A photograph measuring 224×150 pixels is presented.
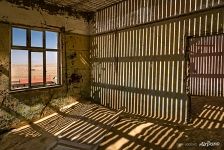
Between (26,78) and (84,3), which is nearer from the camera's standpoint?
(84,3)

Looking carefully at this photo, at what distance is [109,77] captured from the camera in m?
7.21

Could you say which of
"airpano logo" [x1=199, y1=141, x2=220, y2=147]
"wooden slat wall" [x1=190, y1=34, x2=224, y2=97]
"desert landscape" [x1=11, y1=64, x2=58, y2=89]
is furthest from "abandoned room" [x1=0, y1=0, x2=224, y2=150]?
"wooden slat wall" [x1=190, y1=34, x2=224, y2=97]

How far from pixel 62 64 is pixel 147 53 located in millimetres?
3027

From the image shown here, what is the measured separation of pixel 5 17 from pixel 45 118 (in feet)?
10.3

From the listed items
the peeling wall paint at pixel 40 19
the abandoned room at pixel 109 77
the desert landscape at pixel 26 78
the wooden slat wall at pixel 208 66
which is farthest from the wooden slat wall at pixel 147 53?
the wooden slat wall at pixel 208 66

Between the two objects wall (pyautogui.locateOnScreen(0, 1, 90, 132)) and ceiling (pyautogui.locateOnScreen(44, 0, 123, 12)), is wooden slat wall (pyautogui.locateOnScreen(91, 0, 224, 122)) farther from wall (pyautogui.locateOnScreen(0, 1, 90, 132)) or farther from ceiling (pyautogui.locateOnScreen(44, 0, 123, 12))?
wall (pyautogui.locateOnScreen(0, 1, 90, 132))

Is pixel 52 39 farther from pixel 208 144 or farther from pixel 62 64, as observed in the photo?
pixel 208 144

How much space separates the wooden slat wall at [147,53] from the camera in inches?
198

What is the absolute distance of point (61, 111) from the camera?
22.1ft

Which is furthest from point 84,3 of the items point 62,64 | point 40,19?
point 62,64

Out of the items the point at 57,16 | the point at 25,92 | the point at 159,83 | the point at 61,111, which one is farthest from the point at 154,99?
the point at 57,16

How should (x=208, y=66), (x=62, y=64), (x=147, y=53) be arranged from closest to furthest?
(x=147, y=53), (x=62, y=64), (x=208, y=66)

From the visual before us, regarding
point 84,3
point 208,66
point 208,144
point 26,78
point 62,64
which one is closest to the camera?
point 208,144

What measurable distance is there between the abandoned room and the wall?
3 centimetres
